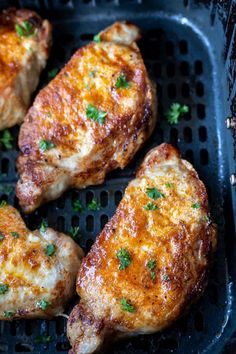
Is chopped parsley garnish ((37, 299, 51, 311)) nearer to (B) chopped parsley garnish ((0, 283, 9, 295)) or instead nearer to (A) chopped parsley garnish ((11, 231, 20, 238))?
(B) chopped parsley garnish ((0, 283, 9, 295))

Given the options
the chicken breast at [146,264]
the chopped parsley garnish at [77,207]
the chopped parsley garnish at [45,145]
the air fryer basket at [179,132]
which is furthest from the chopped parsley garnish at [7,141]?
the chicken breast at [146,264]

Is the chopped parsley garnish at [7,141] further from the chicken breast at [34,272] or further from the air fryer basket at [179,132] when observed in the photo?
the chicken breast at [34,272]

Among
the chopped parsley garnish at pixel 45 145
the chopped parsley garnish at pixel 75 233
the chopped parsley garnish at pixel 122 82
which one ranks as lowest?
the chopped parsley garnish at pixel 75 233

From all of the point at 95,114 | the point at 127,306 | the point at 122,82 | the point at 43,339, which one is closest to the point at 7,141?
the point at 95,114

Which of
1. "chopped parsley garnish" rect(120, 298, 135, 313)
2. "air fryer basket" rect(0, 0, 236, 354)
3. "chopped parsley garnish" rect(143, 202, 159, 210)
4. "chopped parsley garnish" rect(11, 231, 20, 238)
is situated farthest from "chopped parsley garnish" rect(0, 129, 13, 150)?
"chopped parsley garnish" rect(120, 298, 135, 313)

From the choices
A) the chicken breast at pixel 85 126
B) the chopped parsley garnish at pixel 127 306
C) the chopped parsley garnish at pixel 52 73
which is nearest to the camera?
the chopped parsley garnish at pixel 127 306

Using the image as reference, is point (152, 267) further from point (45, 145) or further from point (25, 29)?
point (25, 29)

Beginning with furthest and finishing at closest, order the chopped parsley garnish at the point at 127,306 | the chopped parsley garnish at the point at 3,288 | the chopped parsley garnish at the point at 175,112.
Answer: the chopped parsley garnish at the point at 175,112 → the chopped parsley garnish at the point at 3,288 → the chopped parsley garnish at the point at 127,306
